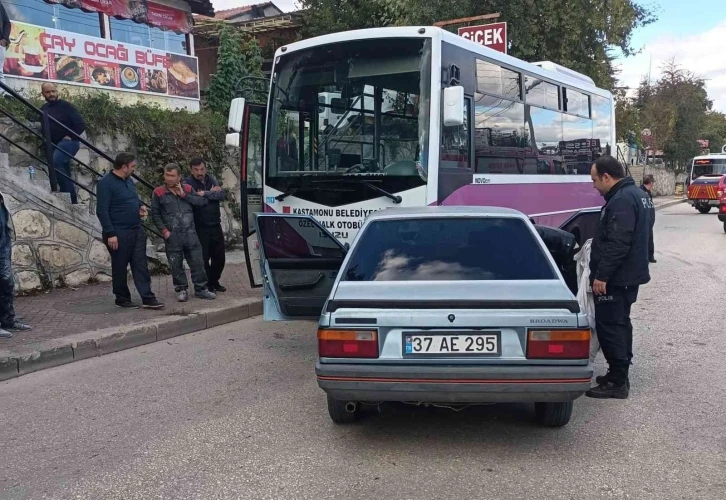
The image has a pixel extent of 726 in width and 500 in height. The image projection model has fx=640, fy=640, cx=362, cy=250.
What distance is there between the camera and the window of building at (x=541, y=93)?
9.11 m

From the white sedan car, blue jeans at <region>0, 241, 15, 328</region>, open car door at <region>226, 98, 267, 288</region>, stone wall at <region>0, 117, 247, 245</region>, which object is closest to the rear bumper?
the white sedan car

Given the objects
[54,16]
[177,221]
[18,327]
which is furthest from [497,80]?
[54,16]

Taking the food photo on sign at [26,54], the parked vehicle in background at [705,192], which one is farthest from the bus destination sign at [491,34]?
the parked vehicle in background at [705,192]

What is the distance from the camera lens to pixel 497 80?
324 inches

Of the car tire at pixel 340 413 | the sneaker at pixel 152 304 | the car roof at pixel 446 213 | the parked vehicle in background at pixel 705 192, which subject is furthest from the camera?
the parked vehicle in background at pixel 705 192

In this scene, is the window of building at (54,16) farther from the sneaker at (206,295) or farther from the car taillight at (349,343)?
the car taillight at (349,343)

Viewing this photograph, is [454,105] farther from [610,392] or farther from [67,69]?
[67,69]

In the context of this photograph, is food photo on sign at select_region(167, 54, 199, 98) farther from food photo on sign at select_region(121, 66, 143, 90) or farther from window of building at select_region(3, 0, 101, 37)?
window of building at select_region(3, 0, 101, 37)

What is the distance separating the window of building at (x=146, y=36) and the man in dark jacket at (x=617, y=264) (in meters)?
14.9

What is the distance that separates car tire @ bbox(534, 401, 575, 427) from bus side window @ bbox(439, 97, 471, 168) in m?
3.31

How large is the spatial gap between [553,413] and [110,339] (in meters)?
4.61

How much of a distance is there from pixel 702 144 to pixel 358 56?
49323mm

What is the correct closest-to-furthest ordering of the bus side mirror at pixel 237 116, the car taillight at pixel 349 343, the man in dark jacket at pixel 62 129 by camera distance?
the car taillight at pixel 349 343, the bus side mirror at pixel 237 116, the man in dark jacket at pixel 62 129

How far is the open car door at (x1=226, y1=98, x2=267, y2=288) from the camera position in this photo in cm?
783
